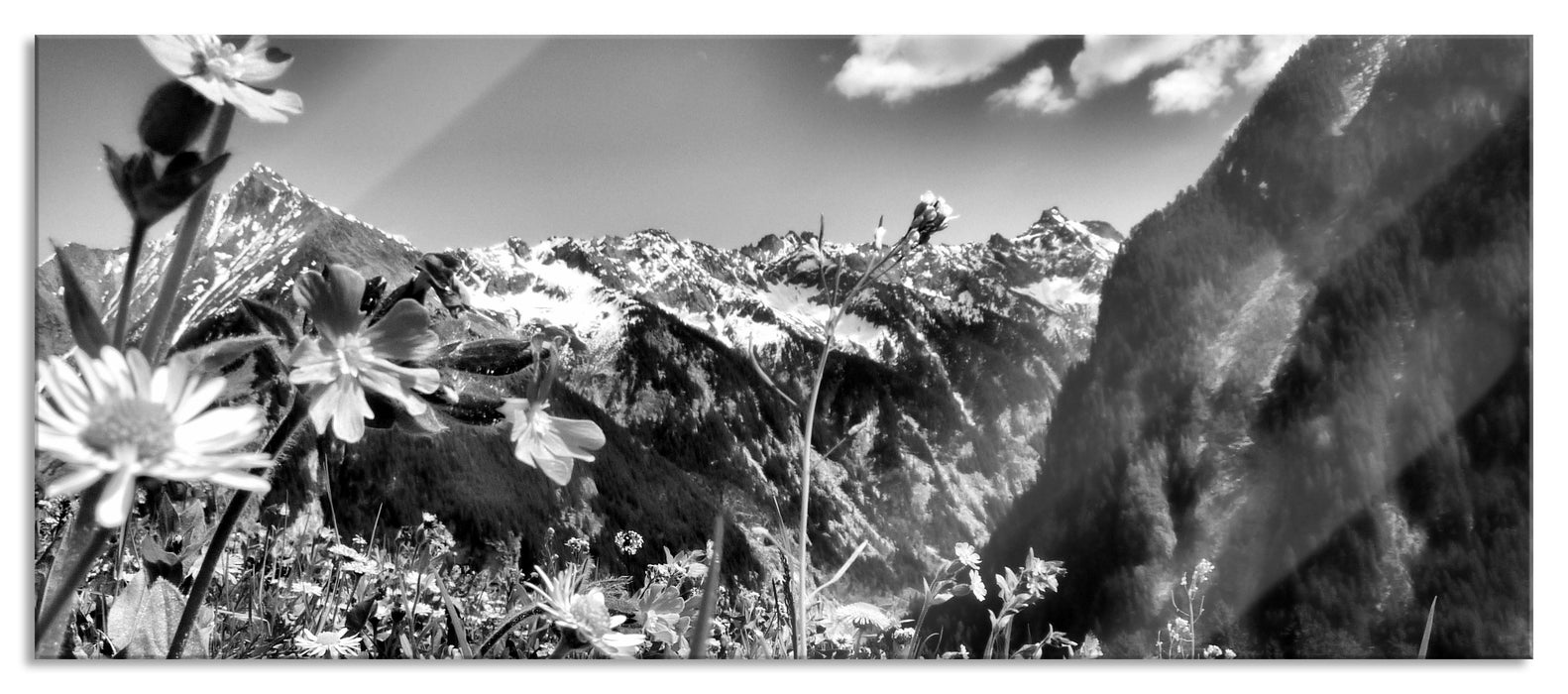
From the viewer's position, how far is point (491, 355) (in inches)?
35.4

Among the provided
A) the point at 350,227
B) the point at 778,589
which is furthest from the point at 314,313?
the point at 778,589

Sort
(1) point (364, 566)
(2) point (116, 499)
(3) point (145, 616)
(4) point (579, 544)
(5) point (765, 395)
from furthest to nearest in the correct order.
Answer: (5) point (765, 395), (4) point (579, 544), (1) point (364, 566), (3) point (145, 616), (2) point (116, 499)

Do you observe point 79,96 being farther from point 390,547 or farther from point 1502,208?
point 1502,208

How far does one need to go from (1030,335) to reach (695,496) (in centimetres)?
76

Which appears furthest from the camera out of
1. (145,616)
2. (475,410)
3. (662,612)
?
(662,612)

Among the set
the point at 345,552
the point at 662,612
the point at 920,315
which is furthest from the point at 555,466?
the point at 920,315

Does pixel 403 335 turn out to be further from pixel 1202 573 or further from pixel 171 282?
pixel 1202 573

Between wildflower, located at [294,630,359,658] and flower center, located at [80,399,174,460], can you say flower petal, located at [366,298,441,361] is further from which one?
wildflower, located at [294,630,359,658]

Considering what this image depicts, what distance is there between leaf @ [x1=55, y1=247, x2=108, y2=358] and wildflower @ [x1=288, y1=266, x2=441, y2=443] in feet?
0.43

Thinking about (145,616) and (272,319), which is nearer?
(272,319)

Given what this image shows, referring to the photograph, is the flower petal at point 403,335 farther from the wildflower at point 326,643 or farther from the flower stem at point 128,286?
the wildflower at point 326,643

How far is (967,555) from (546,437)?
3.71 feet

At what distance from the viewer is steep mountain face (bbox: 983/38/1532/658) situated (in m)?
1.82

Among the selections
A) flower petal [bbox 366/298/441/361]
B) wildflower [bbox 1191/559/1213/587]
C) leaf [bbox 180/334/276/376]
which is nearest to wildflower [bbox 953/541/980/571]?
wildflower [bbox 1191/559/1213/587]
